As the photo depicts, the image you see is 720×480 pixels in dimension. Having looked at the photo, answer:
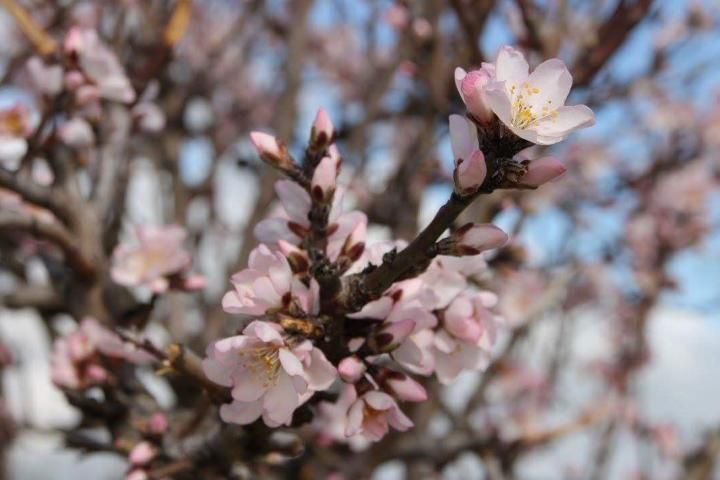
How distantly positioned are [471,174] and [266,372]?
1.56ft

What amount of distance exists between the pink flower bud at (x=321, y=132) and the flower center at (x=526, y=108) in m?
0.35


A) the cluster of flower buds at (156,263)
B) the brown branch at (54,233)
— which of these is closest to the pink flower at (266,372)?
the cluster of flower buds at (156,263)

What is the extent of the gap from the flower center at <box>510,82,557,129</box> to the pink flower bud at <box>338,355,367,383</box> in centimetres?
46

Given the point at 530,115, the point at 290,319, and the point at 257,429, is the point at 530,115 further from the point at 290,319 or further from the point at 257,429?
the point at 257,429

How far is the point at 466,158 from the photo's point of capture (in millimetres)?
1023

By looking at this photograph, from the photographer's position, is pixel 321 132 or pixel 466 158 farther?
pixel 321 132

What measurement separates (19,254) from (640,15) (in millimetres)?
3225

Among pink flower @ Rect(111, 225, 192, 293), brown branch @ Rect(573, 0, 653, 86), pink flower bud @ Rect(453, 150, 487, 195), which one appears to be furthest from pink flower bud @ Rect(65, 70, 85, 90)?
brown branch @ Rect(573, 0, 653, 86)

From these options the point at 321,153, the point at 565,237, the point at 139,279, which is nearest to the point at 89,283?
the point at 139,279

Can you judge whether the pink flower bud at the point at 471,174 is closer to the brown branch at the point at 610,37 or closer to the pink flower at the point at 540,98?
the pink flower at the point at 540,98

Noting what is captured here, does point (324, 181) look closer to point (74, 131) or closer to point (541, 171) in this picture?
point (541, 171)

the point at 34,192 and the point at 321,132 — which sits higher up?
the point at 34,192

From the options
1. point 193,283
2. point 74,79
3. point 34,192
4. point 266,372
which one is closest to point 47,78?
point 74,79

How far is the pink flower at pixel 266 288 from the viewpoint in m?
1.18
